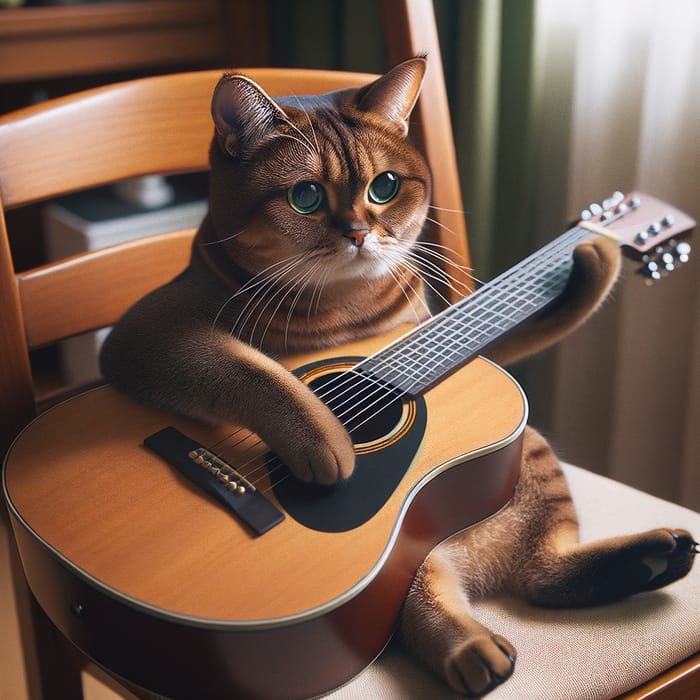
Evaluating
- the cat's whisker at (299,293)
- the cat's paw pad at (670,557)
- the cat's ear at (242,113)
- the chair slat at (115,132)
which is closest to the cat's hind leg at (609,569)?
the cat's paw pad at (670,557)

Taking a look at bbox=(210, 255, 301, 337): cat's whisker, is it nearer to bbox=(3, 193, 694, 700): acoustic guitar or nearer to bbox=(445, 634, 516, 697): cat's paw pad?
bbox=(3, 193, 694, 700): acoustic guitar

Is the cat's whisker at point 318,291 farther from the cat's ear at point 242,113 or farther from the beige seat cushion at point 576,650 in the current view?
the beige seat cushion at point 576,650

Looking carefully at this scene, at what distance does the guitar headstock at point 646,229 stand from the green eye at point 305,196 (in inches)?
10.8

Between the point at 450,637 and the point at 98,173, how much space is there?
49cm

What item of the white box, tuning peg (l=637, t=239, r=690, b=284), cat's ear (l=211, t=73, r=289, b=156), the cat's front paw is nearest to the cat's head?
cat's ear (l=211, t=73, r=289, b=156)

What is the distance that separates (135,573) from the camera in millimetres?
475

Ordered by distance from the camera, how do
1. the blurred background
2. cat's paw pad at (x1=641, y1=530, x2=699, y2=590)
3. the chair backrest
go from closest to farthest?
cat's paw pad at (x1=641, y1=530, x2=699, y2=590)
the chair backrest
the blurred background

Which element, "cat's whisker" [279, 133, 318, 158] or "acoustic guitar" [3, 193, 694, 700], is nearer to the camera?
"acoustic guitar" [3, 193, 694, 700]

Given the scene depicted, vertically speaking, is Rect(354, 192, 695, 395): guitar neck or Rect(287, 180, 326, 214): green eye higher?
Rect(287, 180, 326, 214): green eye

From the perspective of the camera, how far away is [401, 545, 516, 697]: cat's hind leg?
19.5 inches

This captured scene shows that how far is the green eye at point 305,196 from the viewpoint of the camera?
0.56 meters

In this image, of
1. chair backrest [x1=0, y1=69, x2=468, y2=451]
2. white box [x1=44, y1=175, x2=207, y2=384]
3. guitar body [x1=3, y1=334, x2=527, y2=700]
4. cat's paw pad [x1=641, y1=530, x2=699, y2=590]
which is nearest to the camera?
guitar body [x1=3, y1=334, x2=527, y2=700]

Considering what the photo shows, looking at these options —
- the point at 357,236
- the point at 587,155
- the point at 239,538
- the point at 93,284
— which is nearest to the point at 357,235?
the point at 357,236

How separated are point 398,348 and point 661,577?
244 mm
